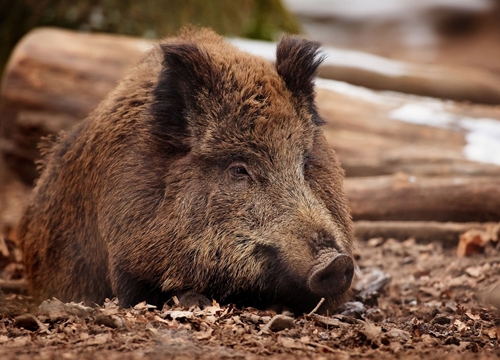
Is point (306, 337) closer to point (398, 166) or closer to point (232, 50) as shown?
point (232, 50)

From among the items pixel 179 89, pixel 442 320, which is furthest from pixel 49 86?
pixel 442 320

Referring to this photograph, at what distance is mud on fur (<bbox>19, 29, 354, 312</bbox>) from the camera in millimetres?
4930

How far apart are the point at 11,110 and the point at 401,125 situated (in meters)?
5.41

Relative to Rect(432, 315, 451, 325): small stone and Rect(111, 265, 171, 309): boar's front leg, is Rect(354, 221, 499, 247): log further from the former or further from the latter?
Rect(111, 265, 171, 309): boar's front leg

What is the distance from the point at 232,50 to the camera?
596 cm

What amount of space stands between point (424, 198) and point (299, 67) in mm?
2967

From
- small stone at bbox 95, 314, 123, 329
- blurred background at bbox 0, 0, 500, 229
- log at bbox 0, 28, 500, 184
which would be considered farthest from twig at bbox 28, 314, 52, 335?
log at bbox 0, 28, 500, 184

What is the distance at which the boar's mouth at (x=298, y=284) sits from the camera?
452cm

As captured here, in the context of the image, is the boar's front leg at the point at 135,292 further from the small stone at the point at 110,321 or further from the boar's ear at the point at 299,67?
the boar's ear at the point at 299,67

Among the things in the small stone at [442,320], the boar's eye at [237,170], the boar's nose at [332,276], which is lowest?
the small stone at [442,320]

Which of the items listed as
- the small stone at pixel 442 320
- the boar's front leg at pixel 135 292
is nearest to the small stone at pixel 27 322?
the boar's front leg at pixel 135 292

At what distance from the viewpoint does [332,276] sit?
15.0 ft

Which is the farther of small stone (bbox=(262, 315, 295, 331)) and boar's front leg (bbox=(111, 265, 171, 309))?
boar's front leg (bbox=(111, 265, 171, 309))

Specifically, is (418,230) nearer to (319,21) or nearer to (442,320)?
(442,320)
